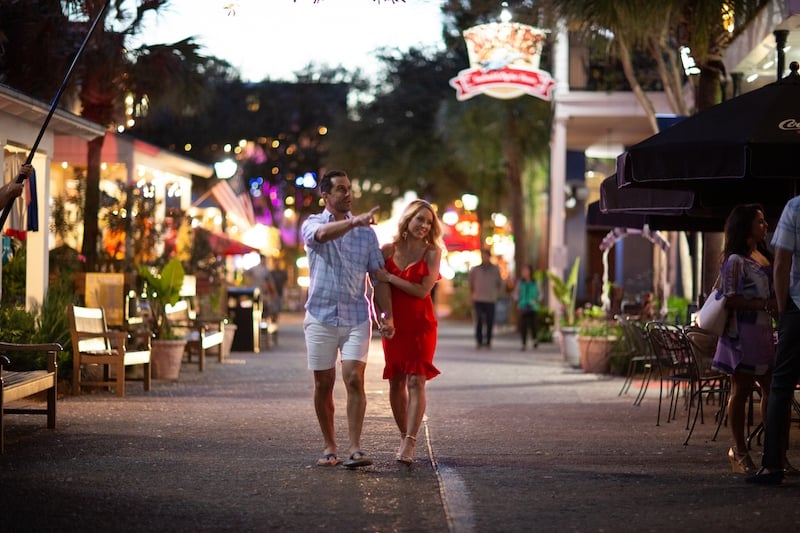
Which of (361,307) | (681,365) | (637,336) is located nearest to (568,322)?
(637,336)

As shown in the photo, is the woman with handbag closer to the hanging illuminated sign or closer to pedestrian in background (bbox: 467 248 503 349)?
the hanging illuminated sign

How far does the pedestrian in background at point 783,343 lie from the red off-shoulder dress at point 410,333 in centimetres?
234

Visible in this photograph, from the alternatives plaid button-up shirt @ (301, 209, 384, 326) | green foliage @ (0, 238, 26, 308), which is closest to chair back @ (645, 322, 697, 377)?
plaid button-up shirt @ (301, 209, 384, 326)

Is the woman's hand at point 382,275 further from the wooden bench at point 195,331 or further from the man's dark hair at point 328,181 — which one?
the wooden bench at point 195,331

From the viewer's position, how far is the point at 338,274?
30.6 ft

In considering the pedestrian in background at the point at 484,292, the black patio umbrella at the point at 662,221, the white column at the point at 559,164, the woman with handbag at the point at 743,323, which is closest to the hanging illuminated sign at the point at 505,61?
the white column at the point at 559,164

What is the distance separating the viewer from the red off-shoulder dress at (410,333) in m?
9.62

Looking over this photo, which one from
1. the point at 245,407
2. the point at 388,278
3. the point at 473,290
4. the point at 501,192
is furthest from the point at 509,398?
the point at 501,192

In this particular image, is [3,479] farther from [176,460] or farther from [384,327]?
[384,327]

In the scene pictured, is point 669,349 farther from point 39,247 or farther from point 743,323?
point 39,247

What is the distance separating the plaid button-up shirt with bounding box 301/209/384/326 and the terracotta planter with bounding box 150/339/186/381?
339 inches

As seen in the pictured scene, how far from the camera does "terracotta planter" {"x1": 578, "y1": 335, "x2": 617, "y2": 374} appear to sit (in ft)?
65.6

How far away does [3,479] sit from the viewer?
8703mm

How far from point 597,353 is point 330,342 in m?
A: 11.3
